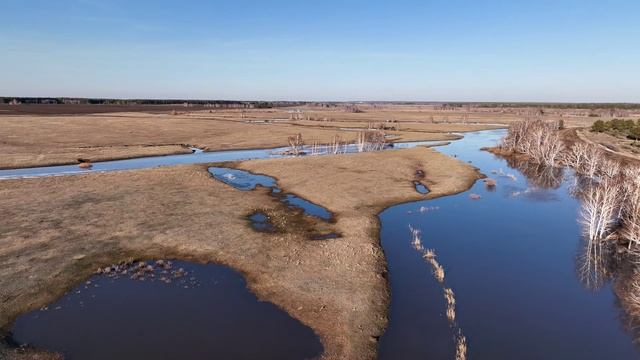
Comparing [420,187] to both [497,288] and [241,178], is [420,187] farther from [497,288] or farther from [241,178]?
[497,288]

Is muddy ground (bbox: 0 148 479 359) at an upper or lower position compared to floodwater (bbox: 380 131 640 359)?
upper

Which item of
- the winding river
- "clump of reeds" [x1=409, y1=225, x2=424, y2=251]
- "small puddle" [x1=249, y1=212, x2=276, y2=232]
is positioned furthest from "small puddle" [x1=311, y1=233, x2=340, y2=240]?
"clump of reeds" [x1=409, y1=225, x2=424, y2=251]

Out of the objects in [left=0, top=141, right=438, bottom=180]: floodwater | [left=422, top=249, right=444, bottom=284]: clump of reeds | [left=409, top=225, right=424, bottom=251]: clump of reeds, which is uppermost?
[left=0, top=141, right=438, bottom=180]: floodwater

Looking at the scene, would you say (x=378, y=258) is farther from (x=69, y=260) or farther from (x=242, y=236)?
(x=69, y=260)

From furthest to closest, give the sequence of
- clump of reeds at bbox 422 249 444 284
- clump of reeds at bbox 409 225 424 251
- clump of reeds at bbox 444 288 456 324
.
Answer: clump of reeds at bbox 409 225 424 251, clump of reeds at bbox 422 249 444 284, clump of reeds at bbox 444 288 456 324

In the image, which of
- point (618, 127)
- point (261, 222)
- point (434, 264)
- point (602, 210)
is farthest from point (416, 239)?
point (618, 127)

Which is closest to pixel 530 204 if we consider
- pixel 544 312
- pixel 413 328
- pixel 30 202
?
pixel 544 312

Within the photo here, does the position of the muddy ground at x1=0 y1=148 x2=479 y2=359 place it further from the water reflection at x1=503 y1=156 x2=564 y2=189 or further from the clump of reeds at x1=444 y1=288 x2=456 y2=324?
the water reflection at x1=503 y1=156 x2=564 y2=189

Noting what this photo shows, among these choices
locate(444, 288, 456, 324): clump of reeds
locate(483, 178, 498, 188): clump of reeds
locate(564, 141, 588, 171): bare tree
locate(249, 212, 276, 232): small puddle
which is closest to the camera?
locate(444, 288, 456, 324): clump of reeds
